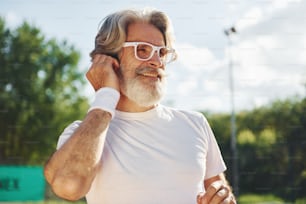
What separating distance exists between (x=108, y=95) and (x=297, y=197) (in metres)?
6.95

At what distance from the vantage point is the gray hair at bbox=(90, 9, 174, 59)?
1.04 metres

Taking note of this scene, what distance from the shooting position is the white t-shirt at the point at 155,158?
2.99 ft

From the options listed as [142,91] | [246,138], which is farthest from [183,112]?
[246,138]

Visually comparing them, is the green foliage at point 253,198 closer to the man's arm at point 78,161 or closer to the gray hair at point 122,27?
the gray hair at point 122,27

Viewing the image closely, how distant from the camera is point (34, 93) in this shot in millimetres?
11828

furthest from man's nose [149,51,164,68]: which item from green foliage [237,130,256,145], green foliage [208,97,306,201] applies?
green foliage [237,130,256,145]

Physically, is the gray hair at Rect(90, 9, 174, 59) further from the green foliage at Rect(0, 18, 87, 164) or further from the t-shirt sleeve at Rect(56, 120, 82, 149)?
the green foliage at Rect(0, 18, 87, 164)

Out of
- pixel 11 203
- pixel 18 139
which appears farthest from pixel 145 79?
pixel 18 139

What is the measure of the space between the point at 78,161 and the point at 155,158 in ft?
0.50

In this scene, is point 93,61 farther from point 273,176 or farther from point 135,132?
point 273,176

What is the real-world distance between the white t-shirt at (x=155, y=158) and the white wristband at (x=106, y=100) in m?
0.07

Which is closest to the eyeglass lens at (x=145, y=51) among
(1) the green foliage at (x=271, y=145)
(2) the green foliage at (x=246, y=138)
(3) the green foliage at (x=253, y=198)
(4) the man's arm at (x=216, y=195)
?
(4) the man's arm at (x=216, y=195)

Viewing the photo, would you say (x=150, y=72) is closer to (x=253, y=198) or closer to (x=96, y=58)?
(x=96, y=58)

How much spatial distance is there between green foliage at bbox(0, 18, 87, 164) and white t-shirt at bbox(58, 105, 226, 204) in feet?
32.2
